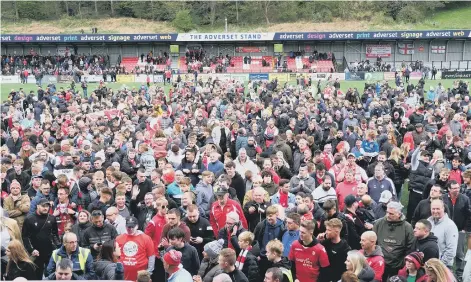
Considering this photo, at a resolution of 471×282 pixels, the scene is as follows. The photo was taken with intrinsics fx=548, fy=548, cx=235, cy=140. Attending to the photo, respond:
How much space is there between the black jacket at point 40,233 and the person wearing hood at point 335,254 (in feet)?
11.5

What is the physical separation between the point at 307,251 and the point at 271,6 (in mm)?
61513

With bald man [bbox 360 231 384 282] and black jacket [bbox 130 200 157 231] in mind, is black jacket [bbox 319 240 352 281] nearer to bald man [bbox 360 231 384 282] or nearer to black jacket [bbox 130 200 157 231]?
bald man [bbox 360 231 384 282]

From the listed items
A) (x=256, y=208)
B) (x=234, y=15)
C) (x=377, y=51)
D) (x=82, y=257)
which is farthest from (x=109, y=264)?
(x=234, y=15)

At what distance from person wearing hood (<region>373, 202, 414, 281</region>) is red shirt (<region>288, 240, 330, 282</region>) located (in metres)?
0.86

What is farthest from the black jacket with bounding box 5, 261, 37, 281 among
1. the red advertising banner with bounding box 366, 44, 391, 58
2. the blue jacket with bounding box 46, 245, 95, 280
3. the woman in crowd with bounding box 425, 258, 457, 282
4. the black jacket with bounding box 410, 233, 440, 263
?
the red advertising banner with bounding box 366, 44, 391, 58

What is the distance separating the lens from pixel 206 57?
149ft

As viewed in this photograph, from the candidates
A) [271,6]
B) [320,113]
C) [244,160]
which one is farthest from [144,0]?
[244,160]

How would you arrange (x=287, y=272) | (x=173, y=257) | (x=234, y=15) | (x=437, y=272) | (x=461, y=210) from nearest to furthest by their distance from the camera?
(x=437, y=272) → (x=173, y=257) → (x=287, y=272) → (x=461, y=210) → (x=234, y=15)

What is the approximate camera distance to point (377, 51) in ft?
152

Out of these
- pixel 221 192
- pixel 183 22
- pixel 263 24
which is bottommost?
pixel 221 192

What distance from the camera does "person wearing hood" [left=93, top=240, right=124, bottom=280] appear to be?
559 centimetres

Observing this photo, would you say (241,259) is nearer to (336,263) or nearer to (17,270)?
(336,263)

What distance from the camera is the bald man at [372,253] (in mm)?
5496

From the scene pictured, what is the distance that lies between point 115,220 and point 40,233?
107cm
